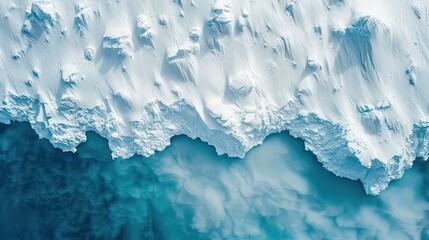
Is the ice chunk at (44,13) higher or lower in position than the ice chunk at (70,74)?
higher

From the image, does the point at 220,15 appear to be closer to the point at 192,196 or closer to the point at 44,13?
the point at 44,13

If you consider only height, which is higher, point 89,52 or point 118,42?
point 118,42

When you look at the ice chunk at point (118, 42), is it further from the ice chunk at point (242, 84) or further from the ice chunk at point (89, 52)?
the ice chunk at point (242, 84)

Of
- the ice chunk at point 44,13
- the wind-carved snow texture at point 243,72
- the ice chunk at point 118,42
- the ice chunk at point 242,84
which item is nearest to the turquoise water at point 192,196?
the wind-carved snow texture at point 243,72

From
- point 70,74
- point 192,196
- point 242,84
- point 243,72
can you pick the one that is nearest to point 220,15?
point 243,72

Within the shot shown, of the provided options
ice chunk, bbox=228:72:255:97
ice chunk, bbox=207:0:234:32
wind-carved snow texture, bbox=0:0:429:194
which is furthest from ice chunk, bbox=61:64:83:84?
ice chunk, bbox=228:72:255:97

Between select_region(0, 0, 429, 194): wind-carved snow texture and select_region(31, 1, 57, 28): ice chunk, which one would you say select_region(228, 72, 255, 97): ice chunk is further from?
select_region(31, 1, 57, 28): ice chunk

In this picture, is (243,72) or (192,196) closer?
(243,72)
